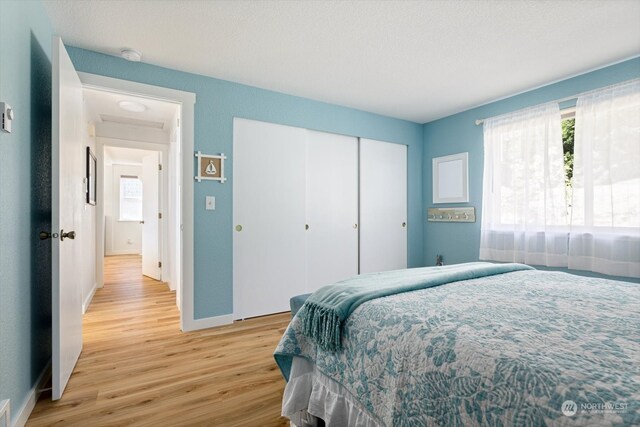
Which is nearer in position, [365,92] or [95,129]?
[365,92]

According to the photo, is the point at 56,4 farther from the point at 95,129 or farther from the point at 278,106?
the point at 95,129

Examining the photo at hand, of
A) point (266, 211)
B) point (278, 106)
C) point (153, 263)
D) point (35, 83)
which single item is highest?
point (278, 106)

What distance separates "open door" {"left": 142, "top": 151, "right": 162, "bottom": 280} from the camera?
17.0 feet

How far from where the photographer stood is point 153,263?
534cm

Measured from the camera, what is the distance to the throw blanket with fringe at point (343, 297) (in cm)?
133

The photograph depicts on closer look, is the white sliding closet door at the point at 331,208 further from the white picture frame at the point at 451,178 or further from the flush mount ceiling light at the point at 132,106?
the flush mount ceiling light at the point at 132,106

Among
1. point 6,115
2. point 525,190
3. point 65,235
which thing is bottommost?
point 65,235

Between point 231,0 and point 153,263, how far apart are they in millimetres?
4575

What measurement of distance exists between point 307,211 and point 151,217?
3.28 metres

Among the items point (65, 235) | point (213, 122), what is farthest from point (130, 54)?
point (65, 235)

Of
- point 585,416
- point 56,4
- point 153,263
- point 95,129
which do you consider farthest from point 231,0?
point 153,263

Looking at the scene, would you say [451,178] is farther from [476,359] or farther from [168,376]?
[168,376]

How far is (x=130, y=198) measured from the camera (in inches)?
340

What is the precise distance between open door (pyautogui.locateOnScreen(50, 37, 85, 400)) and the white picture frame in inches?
153
